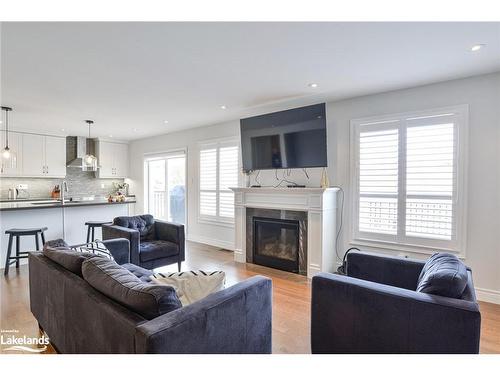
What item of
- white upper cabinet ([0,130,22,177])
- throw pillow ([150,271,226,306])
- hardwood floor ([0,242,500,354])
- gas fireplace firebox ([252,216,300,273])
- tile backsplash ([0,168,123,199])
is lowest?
hardwood floor ([0,242,500,354])

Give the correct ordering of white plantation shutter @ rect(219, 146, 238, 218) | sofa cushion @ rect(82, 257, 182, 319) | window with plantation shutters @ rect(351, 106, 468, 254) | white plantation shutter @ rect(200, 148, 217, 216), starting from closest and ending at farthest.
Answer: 1. sofa cushion @ rect(82, 257, 182, 319)
2. window with plantation shutters @ rect(351, 106, 468, 254)
3. white plantation shutter @ rect(219, 146, 238, 218)
4. white plantation shutter @ rect(200, 148, 217, 216)

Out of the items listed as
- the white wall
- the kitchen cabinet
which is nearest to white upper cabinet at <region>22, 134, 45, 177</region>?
the kitchen cabinet

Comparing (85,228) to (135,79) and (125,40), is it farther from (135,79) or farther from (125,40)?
(125,40)

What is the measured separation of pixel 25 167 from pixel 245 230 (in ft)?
16.5

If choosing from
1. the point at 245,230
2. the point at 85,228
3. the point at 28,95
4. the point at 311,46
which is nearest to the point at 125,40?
the point at 311,46

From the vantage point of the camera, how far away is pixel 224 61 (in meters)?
2.61

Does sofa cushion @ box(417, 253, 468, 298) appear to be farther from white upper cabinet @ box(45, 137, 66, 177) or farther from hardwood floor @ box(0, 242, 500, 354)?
white upper cabinet @ box(45, 137, 66, 177)

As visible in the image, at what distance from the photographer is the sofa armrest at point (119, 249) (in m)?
3.01

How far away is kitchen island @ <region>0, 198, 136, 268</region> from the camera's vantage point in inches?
161

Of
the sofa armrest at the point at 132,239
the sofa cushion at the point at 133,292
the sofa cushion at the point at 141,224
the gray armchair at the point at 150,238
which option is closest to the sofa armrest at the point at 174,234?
the gray armchair at the point at 150,238

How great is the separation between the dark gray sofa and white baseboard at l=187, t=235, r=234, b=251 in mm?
3480

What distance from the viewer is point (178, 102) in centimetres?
401

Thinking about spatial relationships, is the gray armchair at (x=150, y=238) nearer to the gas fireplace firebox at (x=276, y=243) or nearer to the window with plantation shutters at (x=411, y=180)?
the gas fireplace firebox at (x=276, y=243)

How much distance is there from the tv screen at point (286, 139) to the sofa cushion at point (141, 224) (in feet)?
5.73
